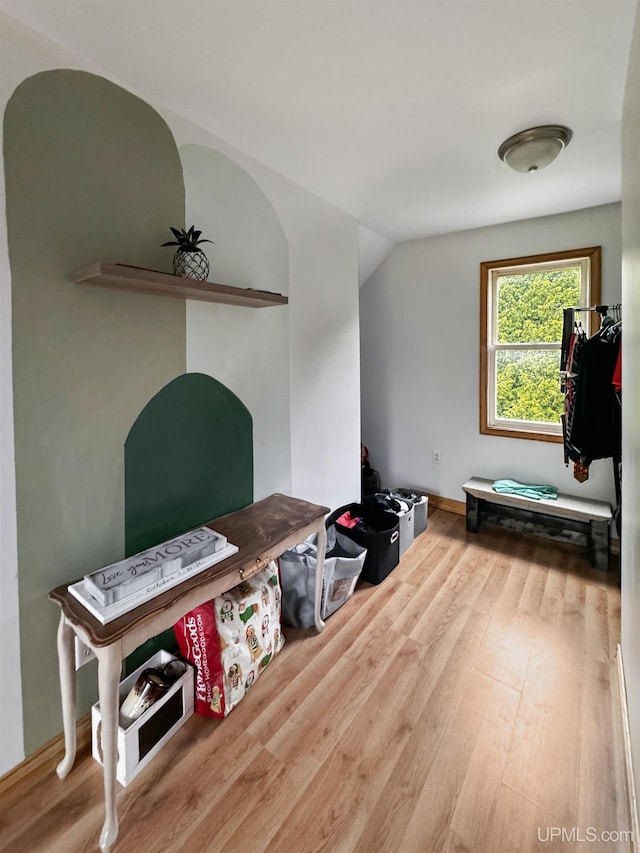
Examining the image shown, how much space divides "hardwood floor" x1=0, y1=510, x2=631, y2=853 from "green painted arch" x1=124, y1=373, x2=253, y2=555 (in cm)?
77

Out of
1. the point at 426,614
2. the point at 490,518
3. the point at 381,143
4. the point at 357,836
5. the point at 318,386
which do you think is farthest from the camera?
the point at 490,518

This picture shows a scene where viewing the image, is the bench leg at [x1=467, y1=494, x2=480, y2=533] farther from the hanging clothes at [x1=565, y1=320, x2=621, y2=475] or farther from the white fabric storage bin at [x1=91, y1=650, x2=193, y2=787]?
the white fabric storage bin at [x1=91, y1=650, x2=193, y2=787]

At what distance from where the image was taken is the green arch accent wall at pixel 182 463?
161cm

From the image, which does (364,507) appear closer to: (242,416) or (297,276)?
(242,416)

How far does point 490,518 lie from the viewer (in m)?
3.15

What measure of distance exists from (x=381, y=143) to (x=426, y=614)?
2433 mm

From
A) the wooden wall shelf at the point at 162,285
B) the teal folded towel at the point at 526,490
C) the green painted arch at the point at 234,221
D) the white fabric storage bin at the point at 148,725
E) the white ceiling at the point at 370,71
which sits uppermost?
the white ceiling at the point at 370,71

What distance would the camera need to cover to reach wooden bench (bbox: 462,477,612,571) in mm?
2656

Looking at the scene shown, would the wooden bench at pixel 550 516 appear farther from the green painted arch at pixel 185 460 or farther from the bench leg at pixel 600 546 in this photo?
the green painted arch at pixel 185 460

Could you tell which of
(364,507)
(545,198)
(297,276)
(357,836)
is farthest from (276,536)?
(545,198)

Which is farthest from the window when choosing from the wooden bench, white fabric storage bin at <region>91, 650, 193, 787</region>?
white fabric storage bin at <region>91, 650, 193, 787</region>

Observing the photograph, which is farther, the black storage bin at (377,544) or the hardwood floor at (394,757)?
the black storage bin at (377,544)

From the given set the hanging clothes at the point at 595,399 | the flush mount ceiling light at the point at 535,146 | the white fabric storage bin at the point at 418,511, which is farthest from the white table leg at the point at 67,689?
the flush mount ceiling light at the point at 535,146

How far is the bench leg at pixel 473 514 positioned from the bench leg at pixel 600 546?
0.77m
